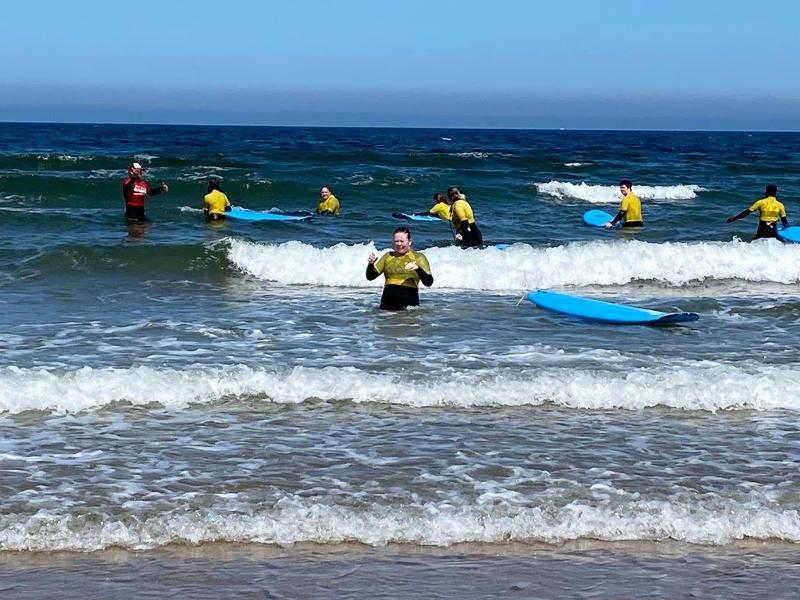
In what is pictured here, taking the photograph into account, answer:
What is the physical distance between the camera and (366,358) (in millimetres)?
10750

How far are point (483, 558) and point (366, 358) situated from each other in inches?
197

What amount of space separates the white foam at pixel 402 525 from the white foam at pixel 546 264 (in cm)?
1027

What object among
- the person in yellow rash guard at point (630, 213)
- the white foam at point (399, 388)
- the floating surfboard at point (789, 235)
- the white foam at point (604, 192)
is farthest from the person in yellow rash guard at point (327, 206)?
the white foam at point (399, 388)

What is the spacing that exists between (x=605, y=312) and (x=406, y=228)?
2.72 metres

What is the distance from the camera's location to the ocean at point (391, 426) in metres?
5.79

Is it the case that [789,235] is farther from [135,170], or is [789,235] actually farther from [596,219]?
[135,170]

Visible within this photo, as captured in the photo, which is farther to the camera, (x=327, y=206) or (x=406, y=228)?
(x=327, y=206)

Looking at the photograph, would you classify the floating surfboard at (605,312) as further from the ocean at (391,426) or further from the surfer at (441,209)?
the surfer at (441,209)

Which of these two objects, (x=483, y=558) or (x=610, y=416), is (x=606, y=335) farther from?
(x=483, y=558)

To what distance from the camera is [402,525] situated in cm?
627

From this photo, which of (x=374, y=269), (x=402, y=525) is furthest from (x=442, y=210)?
(x=402, y=525)

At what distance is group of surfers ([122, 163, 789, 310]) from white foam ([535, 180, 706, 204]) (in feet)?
30.1

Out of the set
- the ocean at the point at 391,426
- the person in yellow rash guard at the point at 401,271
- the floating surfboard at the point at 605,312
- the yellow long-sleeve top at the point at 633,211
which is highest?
the yellow long-sleeve top at the point at 633,211

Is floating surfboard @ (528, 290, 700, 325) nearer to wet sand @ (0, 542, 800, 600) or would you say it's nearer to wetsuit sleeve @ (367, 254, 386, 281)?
wetsuit sleeve @ (367, 254, 386, 281)
